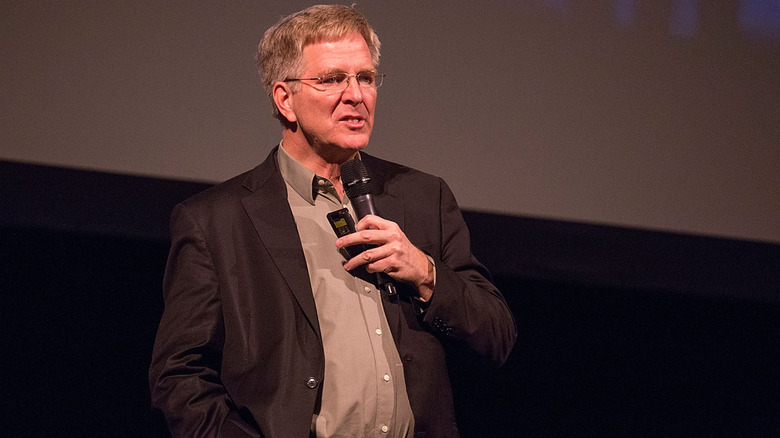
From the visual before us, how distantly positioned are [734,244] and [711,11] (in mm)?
919

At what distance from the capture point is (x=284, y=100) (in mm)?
1928

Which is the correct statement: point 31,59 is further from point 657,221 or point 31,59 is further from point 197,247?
point 657,221

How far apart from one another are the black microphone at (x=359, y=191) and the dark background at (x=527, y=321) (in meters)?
1.52

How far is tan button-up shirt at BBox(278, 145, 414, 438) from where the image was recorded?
1656 millimetres

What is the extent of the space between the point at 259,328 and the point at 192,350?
6.1 inches

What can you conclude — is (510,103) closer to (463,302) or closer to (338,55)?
(338,55)

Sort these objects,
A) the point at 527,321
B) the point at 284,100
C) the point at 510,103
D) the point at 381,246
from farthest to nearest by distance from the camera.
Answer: the point at 527,321 < the point at 510,103 < the point at 284,100 < the point at 381,246

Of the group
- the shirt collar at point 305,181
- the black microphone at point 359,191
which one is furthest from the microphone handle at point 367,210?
the shirt collar at point 305,181

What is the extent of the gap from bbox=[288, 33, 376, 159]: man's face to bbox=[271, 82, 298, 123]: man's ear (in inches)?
1.3

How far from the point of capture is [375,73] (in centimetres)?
189

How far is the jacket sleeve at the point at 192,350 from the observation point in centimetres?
167

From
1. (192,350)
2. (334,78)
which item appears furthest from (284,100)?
(192,350)

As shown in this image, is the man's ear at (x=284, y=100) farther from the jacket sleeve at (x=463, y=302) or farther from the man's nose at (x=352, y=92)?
the jacket sleeve at (x=463, y=302)

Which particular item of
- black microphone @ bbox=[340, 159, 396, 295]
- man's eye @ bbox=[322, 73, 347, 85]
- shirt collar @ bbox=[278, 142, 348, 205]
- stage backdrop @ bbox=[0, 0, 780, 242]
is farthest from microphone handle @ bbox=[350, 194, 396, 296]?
stage backdrop @ bbox=[0, 0, 780, 242]
